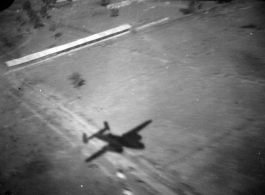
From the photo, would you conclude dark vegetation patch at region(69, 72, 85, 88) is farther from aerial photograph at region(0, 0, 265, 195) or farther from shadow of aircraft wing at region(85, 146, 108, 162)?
shadow of aircraft wing at region(85, 146, 108, 162)

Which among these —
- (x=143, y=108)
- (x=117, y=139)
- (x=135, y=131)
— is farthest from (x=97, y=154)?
(x=143, y=108)

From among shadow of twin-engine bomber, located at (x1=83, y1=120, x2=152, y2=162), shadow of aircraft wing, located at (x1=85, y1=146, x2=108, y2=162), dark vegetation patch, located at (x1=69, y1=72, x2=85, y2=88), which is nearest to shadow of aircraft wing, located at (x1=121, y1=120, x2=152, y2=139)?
shadow of twin-engine bomber, located at (x1=83, y1=120, x2=152, y2=162)

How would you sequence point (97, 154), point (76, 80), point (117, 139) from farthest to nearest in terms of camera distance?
point (76, 80), point (117, 139), point (97, 154)

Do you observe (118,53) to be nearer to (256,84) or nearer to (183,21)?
(183,21)

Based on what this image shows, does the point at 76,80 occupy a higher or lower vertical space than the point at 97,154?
higher

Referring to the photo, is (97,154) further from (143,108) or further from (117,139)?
(143,108)

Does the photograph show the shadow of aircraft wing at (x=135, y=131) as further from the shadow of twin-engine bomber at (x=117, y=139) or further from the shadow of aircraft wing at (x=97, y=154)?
the shadow of aircraft wing at (x=97, y=154)
